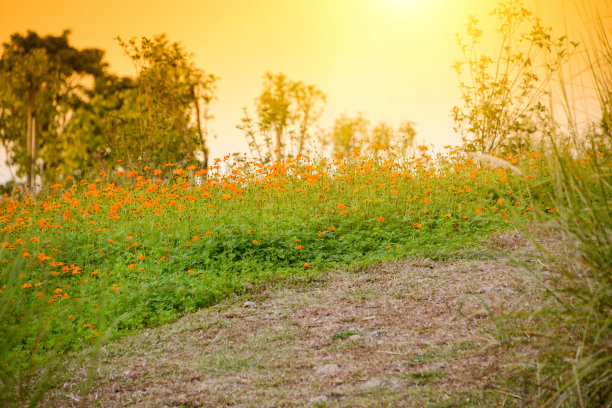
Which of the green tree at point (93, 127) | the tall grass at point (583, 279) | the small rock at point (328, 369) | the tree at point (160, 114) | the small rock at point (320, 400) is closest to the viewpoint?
the tall grass at point (583, 279)

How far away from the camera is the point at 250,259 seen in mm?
6617

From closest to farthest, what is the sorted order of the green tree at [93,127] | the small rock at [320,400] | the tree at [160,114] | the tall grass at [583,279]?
the tall grass at [583,279], the small rock at [320,400], the tree at [160,114], the green tree at [93,127]

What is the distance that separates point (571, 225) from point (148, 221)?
6.68 meters

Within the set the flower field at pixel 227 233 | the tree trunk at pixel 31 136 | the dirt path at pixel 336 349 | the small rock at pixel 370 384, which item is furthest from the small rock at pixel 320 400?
the tree trunk at pixel 31 136

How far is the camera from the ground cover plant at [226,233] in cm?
562

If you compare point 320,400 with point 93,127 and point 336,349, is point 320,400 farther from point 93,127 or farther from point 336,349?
point 93,127

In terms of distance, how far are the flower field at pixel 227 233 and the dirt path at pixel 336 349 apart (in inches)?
25.9

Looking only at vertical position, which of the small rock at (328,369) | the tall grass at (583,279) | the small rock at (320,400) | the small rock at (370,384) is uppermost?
the tall grass at (583,279)

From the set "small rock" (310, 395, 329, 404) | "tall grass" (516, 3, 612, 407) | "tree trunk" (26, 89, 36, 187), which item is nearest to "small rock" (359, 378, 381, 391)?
"small rock" (310, 395, 329, 404)

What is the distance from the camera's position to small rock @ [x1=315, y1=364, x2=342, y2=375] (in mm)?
3665

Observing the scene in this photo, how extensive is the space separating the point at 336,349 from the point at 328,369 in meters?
0.34

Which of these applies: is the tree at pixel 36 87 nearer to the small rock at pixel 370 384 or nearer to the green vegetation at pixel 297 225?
the green vegetation at pixel 297 225

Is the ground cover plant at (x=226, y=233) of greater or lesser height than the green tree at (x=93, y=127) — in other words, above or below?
below

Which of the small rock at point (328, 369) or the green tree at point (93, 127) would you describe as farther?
the green tree at point (93, 127)
